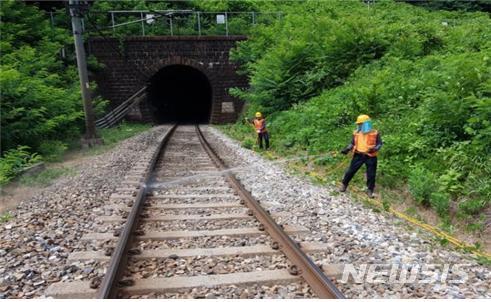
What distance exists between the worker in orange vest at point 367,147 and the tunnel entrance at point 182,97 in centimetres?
2452

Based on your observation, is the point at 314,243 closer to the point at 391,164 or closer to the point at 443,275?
the point at 443,275

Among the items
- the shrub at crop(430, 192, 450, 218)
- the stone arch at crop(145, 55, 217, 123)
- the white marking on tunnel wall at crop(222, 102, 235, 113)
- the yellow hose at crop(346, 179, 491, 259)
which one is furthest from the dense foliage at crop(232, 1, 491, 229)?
the white marking on tunnel wall at crop(222, 102, 235, 113)

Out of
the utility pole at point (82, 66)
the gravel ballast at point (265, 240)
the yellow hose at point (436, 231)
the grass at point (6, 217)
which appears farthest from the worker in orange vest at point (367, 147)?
the utility pole at point (82, 66)

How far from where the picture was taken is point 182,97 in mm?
37781

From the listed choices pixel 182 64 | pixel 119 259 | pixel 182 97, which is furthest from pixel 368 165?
pixel 182 97

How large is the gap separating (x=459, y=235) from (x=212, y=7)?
26.0 metres

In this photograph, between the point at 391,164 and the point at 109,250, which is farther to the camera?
the point at 391,164

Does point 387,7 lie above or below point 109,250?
above

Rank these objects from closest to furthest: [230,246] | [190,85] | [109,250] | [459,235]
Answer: [109,250]
[230,246]
[459,235]
[190,85]

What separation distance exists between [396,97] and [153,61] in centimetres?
1787

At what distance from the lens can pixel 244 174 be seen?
9.48 meters

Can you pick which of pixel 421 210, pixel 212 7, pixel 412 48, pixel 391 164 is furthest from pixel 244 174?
pixel 212 7

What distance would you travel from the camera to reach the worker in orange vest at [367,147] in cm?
738

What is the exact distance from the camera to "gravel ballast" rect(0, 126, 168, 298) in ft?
13.6
